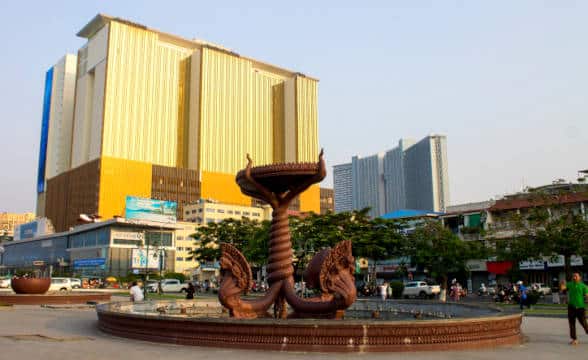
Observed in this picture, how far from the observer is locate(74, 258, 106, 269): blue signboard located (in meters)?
82.3

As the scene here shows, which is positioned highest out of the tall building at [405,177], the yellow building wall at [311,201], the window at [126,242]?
the tall building at [405,177]

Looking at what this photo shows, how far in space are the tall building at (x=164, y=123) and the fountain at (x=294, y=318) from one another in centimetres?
9313

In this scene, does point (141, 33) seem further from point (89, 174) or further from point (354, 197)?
point (354, 197)

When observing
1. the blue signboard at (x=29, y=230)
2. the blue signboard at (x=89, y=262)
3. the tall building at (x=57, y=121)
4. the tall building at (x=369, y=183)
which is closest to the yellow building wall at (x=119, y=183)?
the blue signboard at (x=89, y=262)

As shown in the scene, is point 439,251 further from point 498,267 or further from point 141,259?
point 141,259

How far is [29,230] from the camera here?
4594 inches

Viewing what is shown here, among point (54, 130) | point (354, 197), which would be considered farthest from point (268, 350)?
point (354, 197)

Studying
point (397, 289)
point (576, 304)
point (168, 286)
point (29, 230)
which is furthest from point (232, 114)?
point (576, 304)

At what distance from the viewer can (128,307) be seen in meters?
19.0

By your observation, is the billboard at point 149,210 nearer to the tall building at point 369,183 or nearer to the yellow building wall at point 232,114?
the yellow building wall at point 232,114

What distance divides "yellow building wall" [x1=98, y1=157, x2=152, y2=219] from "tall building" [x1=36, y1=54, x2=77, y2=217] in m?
27.3

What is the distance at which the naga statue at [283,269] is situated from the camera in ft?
46.2

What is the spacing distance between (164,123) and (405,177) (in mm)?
65787

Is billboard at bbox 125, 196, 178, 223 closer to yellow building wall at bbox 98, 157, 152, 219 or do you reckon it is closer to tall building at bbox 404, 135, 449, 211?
yellow building wall at bbox 98, 157, 152, 219
